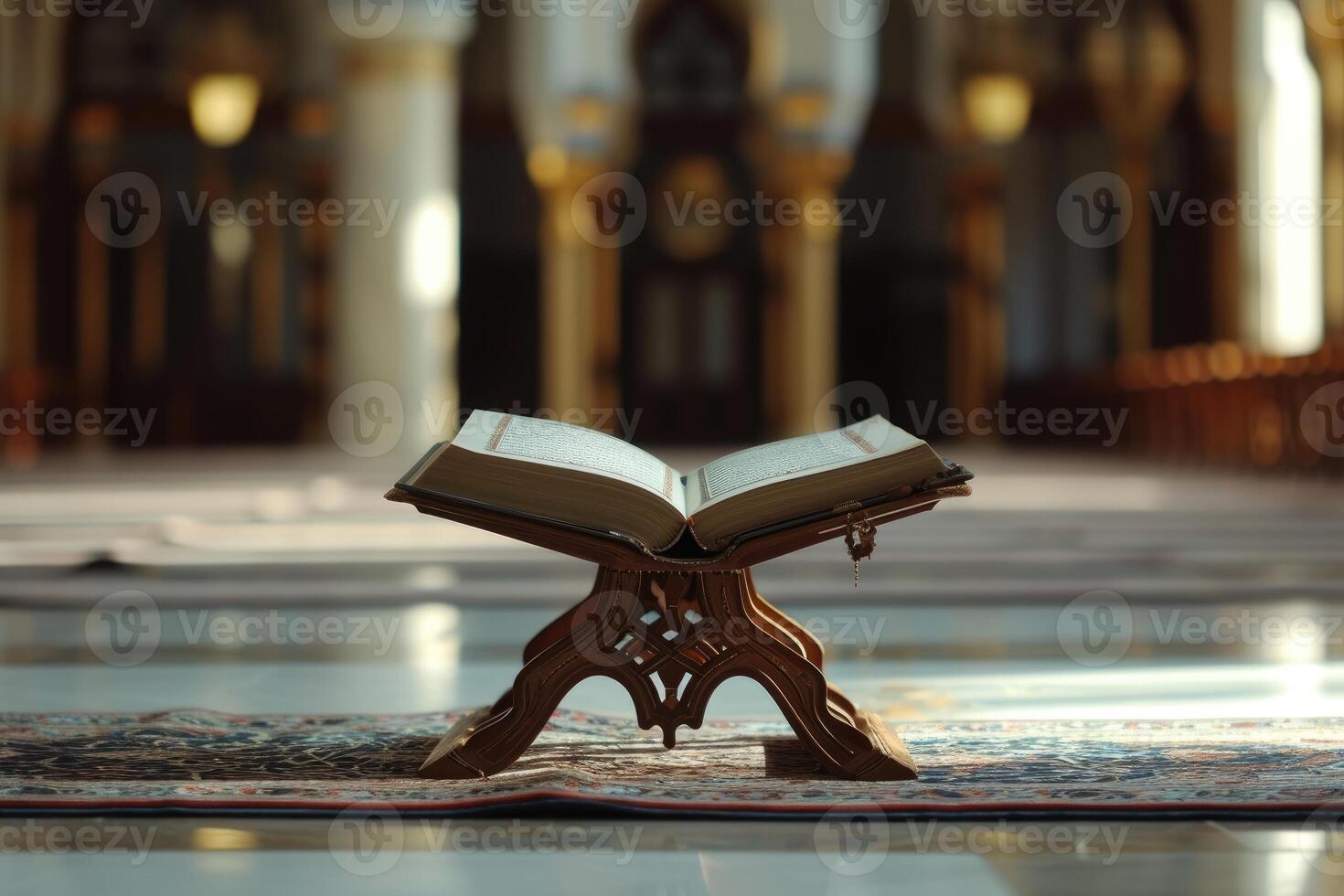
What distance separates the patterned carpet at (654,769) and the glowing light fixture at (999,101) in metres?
13.7

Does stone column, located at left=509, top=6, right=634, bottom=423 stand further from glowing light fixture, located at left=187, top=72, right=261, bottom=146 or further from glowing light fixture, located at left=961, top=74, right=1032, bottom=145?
glowing light fixture, located at left=961, top=74, right=1032, bottom=145

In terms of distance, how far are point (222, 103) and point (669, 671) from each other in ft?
42.2

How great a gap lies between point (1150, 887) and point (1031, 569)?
4.22 metres

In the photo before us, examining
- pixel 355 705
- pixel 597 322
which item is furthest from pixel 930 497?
pixel 597 322

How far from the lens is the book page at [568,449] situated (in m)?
2.85

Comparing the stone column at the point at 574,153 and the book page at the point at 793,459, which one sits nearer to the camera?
the book page at the point at 793,459

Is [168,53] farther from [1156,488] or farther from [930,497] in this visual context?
[930,497]

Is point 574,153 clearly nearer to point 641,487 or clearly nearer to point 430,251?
point 430,251

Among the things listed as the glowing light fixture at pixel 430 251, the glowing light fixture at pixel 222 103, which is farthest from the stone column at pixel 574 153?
the glowing light fixture at pixel 222 103

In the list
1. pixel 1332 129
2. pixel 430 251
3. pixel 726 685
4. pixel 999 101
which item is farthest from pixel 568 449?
pixel 999 101

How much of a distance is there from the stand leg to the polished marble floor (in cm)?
29

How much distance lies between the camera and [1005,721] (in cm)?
342

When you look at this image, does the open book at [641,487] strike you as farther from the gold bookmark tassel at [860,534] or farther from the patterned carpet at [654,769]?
the patterned carpet at [654,769]

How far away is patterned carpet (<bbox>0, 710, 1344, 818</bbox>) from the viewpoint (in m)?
2.62
